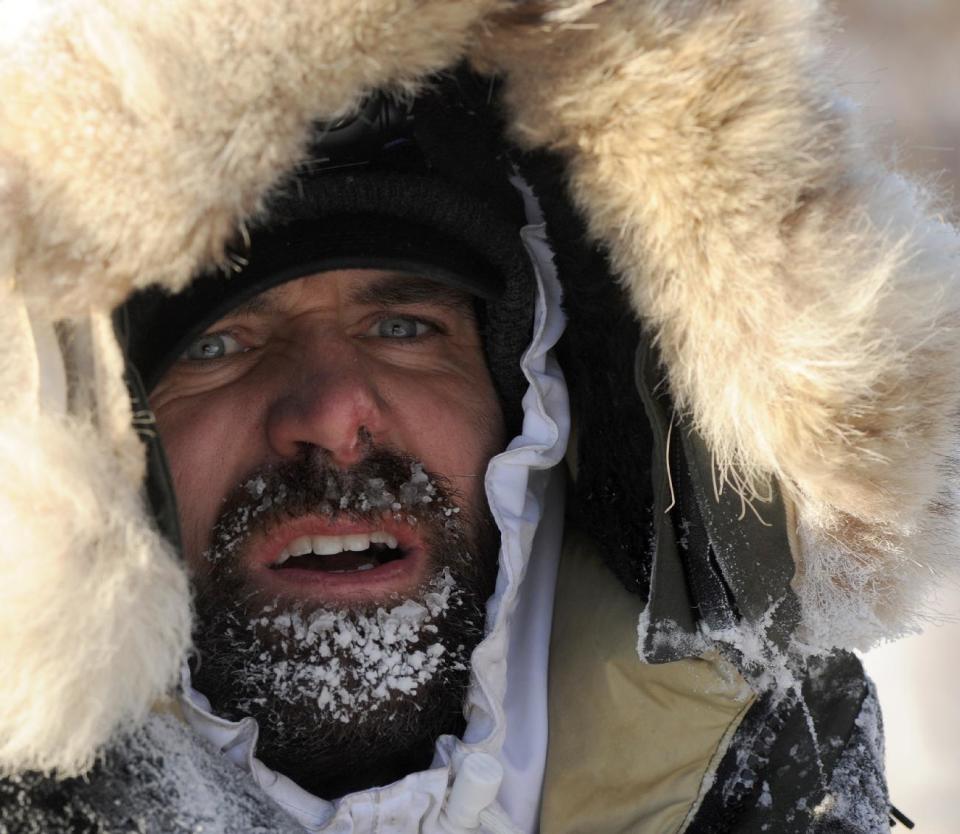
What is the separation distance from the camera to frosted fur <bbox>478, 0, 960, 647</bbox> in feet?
3.07

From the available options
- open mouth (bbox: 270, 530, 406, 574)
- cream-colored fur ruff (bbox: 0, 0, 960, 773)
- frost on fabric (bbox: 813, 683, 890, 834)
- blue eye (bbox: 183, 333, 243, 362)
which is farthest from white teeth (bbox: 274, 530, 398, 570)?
frost on fabric (bbox: 813, 683, 890, 834)

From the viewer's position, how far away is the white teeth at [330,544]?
4.33 ft

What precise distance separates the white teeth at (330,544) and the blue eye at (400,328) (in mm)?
292

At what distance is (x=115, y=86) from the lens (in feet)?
2.71

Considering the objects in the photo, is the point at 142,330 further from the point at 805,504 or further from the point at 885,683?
the point at 885,683

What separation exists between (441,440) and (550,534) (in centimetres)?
26

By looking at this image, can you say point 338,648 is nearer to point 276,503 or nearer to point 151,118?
point 276,503

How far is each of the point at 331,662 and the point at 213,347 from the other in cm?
43

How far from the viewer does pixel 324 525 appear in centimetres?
130

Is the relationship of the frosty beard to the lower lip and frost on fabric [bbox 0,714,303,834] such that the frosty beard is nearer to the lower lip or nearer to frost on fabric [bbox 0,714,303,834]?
the lower lip

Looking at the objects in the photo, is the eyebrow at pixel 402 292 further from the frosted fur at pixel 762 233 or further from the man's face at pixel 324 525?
the frosted fur at pixel 762 233

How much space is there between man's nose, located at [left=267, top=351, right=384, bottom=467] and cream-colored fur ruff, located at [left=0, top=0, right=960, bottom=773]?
41cm

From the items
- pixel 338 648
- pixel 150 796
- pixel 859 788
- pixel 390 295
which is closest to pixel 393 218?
pixel 390 295

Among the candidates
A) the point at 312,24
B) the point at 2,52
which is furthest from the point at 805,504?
the point at 2,52
